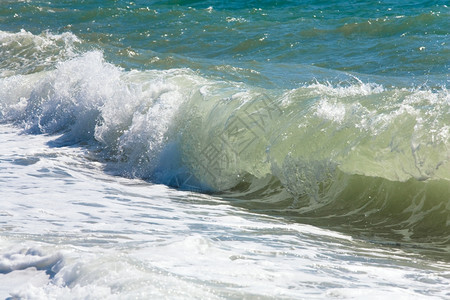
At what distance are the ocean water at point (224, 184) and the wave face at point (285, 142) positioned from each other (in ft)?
0.05

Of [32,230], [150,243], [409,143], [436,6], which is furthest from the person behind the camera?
[436,6]

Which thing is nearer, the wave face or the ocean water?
the ocean water

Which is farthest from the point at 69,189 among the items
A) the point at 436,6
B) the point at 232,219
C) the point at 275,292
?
the point at 436,6

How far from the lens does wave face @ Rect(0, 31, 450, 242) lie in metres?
4.89

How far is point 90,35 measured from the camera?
16.1 meters

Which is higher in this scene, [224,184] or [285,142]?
[285,142]

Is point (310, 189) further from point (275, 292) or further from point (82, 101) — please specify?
point (82, 101)

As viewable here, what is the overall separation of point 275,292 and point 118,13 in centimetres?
1650

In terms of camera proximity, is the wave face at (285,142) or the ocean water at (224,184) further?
the wave face at (285,142)

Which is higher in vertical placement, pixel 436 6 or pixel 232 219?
pixel 436 6

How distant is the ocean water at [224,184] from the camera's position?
3.20m

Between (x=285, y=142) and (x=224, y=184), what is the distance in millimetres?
677

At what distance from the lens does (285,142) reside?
18.8 feet

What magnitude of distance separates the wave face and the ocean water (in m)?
0.01
